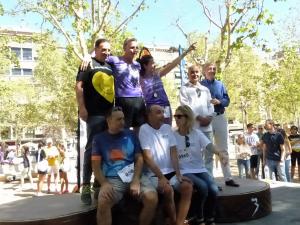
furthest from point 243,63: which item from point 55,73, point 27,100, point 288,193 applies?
point 288,193

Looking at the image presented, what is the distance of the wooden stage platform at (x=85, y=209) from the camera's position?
15.5 feet

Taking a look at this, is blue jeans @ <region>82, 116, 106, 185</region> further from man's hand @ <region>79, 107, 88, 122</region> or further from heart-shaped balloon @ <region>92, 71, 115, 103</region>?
heart-shaped balloon @ <region>92, 71, 115, 103</region>

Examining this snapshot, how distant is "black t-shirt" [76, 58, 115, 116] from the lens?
512cm

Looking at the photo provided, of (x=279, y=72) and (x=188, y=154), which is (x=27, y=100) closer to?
(x=279, y=72)

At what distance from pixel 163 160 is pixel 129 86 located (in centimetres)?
104

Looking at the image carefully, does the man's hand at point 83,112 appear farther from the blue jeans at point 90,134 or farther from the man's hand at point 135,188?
the man's hand at point 135,188

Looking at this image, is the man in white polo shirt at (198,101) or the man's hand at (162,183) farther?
the man in white polo shirt at (198,101)

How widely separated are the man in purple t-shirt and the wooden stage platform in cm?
121

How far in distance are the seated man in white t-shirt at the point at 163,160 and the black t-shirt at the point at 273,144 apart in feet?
23.8

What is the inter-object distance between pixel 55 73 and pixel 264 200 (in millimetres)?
35388

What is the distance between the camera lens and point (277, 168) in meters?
11.9

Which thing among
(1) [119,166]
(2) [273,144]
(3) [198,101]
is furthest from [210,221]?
(2) [273,144]

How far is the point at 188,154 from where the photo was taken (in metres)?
5.45

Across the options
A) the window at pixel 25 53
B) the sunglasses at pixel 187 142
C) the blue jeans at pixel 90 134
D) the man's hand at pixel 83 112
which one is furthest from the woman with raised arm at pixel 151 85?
the window at pixel 25 53
